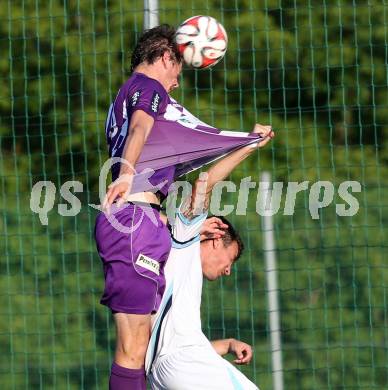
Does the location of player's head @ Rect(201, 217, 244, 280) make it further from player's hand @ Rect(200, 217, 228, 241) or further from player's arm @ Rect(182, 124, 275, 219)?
player's arm @ Rect(182, 124, 275, 219)

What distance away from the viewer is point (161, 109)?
17.4ft

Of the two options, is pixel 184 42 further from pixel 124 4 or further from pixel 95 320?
pixel 124 4

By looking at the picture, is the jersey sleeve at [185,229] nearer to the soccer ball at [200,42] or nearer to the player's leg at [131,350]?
the player's leg at [131,350]

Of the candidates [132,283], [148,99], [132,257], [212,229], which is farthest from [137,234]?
[148,99]

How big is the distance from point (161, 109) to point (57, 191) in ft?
8.88

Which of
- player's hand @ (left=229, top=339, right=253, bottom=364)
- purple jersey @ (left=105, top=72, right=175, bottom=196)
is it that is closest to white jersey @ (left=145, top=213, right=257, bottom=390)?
player's hand @ (left=229, top=339, right=253, bottom=364)

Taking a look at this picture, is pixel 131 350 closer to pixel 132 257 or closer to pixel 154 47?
pixel 132 257

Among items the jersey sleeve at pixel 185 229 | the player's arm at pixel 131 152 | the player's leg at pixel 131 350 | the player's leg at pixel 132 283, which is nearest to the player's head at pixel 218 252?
the jersey sleeve at pixel 185 229

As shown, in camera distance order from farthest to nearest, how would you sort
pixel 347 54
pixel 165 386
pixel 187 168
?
1. pixel 347 54
2. pixel 187 168
3. pixel 165 386

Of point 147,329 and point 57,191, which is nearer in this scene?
point 147,329

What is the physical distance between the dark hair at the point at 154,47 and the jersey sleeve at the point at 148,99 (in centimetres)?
22

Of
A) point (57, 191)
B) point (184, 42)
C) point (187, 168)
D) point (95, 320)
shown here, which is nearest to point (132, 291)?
point (187, 168)

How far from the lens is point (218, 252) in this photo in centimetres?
543

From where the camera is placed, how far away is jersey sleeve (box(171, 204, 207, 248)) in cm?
527
